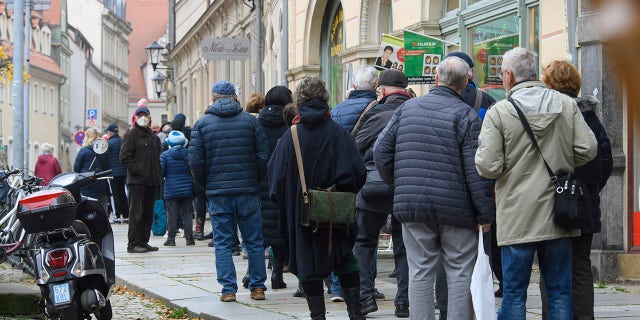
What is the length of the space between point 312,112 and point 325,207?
65cm

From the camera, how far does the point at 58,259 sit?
273 inches

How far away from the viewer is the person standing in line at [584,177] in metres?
5.98

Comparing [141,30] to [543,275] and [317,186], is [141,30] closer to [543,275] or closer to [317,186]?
[317,186]

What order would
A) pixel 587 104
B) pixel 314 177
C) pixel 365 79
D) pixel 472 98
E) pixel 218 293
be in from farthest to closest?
pixel 218 293 < pixel 365 79 < pixel 472 98 < pixel 314 177 < pixel 587 104

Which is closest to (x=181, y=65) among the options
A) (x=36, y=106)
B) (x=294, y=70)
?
(x=36, y=106)

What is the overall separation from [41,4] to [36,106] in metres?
33.8

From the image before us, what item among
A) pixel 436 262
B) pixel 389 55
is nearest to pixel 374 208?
pixel 436 262

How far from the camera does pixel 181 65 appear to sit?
174 ft

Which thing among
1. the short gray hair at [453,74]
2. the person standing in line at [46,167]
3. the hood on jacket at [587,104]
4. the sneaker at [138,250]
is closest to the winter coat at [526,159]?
the short gray hair at [453,74]

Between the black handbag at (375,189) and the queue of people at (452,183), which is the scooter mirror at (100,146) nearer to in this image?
the queue of people at (452,183)

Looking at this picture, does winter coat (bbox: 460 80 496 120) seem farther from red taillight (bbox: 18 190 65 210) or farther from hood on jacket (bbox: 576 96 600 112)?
red taillight (bbox: 18 190 65 210)

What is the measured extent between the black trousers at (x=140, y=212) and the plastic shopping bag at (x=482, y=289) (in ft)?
30.6

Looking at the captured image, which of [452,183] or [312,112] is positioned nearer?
[452,183]

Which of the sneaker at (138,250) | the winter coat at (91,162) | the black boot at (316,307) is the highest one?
the winter coat at (91,162)
